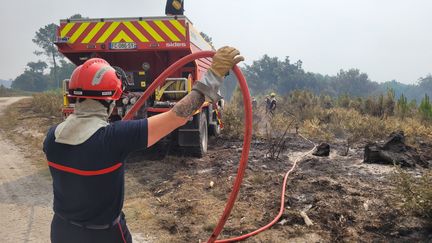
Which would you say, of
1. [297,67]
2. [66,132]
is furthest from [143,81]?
[297,67]

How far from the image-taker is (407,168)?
7.11m

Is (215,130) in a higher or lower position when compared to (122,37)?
lower

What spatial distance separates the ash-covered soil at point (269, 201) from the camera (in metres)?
4.12

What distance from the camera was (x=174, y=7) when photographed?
27.1ft

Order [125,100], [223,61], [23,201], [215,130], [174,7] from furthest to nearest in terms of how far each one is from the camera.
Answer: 1. [215,130]
2. [174,7]
3. [125,100]
4. [23,201]
5. [223,61]

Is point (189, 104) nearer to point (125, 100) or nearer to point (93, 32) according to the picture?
point (125, 100)

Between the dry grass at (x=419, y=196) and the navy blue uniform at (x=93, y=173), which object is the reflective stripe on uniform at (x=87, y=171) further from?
the dry grass at (x=419, y=196)

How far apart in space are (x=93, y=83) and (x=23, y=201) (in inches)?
173

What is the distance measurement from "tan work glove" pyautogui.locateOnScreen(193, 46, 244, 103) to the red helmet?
0.47 meters

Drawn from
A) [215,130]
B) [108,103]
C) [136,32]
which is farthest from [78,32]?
[108,103]

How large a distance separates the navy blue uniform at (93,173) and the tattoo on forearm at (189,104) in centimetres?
19

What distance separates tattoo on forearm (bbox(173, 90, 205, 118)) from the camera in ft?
6.39

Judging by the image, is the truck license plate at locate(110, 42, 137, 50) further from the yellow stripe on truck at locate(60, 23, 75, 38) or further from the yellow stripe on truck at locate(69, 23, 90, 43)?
the yellow stripe on truck at locate(60, 23, 75, 38)

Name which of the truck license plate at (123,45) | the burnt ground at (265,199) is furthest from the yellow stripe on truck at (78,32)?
the burnt ground at (265,199)
